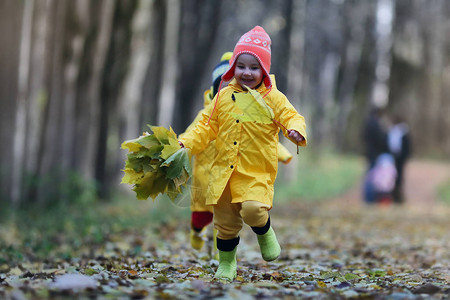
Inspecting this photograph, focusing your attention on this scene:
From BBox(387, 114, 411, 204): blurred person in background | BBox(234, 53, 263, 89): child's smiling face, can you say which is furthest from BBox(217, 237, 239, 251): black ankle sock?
BBox(387, 114, 411, 204): blurred person in background

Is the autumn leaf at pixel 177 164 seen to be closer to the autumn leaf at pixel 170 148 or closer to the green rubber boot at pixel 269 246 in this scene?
the autumn leaf at pixel 170 148

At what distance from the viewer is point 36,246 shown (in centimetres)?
789

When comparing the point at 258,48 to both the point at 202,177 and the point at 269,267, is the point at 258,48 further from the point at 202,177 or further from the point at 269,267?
the point at 269,267

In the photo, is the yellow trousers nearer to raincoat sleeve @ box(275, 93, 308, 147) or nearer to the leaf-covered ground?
the leaf-covered ground

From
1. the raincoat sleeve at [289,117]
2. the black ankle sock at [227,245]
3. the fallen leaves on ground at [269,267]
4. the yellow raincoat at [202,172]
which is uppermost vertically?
the raincoat sleeve at [289,117]

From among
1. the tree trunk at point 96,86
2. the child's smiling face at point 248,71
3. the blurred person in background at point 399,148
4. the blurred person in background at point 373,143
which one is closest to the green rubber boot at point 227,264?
the child's smiling face at point 248,71

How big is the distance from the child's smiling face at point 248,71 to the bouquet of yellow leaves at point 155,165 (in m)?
0.78

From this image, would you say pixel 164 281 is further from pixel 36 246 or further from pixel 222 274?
pixel 36 246

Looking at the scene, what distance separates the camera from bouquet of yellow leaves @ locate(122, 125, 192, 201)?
512 centimetres

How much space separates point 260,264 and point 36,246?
124 inches

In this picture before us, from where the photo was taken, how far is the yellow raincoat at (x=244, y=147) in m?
5.09

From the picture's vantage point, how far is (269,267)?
249 inches

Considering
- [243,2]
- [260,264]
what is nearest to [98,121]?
[243,2]

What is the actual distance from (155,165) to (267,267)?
1894 millimetres
